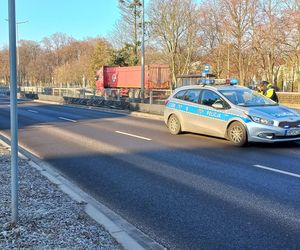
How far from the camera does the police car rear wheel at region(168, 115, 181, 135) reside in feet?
44.9

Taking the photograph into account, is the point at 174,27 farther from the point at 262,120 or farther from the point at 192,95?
the point at 262,120

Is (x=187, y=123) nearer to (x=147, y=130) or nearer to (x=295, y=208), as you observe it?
(x=147, y=130)

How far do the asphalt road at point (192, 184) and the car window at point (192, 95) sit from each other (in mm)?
1160

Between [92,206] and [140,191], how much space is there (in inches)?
49.4

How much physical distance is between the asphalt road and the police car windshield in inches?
47.4

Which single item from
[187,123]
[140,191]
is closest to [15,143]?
[140,191]

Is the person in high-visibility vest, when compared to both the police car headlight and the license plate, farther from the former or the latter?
the police car headlight

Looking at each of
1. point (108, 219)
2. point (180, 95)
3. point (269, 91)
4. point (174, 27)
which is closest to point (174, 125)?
point (180, 95)

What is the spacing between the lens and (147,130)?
15461 millimetres

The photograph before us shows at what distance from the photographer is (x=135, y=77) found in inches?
1602

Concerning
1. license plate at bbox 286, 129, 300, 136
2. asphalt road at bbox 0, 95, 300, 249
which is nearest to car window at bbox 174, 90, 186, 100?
asphalt road at bbox 0, 95, 300, 249

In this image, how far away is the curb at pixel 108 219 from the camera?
447 centimetres

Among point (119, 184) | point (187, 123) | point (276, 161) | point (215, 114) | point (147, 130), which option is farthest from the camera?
point (147, 130)

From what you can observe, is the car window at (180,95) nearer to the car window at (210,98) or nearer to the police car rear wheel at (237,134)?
the car window at (210,98)
